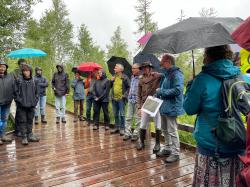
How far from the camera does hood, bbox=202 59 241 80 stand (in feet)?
8.90

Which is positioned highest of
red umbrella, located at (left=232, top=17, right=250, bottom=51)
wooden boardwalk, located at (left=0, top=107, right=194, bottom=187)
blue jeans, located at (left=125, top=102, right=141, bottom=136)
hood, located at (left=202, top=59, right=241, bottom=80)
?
red umbrella, located at (left=232, top=17, right=250, bottom=51)

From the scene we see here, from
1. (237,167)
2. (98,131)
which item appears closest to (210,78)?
(237,167)

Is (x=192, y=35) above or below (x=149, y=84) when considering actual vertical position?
above

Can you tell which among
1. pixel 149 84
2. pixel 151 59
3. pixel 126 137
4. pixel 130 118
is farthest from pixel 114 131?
pixel 149 84

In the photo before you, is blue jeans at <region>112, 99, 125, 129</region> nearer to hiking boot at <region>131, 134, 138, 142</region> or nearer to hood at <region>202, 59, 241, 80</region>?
hiking boot at <region>131, 134, 138, 142</region>

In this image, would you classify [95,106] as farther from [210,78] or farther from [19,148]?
[210,78]

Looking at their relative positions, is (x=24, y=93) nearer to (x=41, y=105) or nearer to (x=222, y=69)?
(x=41, y=105)

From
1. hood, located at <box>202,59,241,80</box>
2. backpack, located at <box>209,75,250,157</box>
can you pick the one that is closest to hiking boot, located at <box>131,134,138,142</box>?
backpack, located at <box>209,75,250,157</box>

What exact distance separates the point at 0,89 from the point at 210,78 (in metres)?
5.13

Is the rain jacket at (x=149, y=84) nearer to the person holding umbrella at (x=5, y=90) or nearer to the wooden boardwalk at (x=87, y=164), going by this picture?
the wooden boardwalk at (x=87, y=164)

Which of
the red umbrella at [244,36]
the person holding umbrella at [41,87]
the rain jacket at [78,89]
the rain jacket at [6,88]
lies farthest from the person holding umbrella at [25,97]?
the red umbrella at [244,36]

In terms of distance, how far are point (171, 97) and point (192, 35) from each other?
2496 mm

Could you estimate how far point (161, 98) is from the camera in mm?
5305

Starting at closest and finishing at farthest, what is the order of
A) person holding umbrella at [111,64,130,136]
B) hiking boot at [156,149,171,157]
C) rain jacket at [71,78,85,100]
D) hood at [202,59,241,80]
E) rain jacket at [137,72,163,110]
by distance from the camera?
hood at [202,59,241,80], hiking boot at [156,149,171,157], rain jacket at [137,72,163,110], person holding umbrella at [111,64,130,136], rain jacket at [71,78,85,100]
